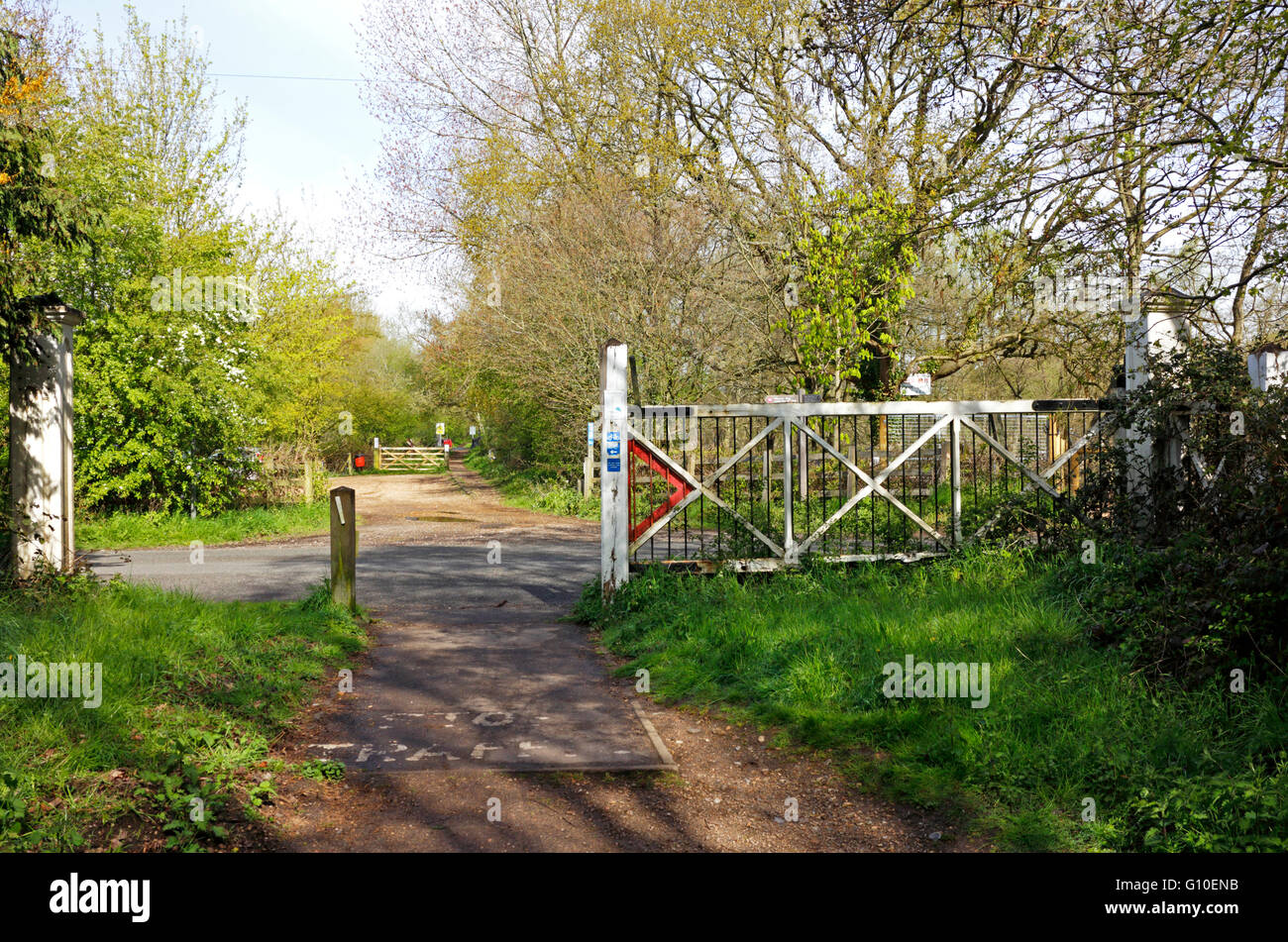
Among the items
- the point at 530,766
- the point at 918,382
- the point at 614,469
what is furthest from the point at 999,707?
the point at 918,382

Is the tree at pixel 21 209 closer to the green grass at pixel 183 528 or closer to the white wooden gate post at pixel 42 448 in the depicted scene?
the white wooden gate post at pixel 42 448

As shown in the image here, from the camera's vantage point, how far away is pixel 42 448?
26.7ft

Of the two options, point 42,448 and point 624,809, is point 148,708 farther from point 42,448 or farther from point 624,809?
point 42,448

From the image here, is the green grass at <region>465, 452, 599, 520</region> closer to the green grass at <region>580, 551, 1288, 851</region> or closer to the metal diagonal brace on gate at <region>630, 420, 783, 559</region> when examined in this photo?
the metal diagonal brace on gate at <region>630, 420, 783, 559</region>

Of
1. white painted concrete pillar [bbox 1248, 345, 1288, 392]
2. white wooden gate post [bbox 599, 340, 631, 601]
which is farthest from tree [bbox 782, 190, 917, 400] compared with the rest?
white wooden gate post [bbox 599, 340, 631, 601]

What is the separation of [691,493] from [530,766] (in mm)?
4687

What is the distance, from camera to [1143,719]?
511cm

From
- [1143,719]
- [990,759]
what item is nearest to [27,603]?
[990,759]

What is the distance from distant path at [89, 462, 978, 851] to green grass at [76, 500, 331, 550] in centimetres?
880

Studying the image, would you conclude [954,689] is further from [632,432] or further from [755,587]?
[632,432]

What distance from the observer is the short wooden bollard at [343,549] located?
9.40 metres

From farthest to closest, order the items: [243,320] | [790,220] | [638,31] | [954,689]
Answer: [638,31]
[243,320]
[790,220]
[954,689]

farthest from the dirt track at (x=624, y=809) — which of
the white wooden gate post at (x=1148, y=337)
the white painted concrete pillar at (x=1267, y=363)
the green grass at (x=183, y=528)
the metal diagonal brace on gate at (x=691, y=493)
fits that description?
the green grass at (x=183, y=528)
